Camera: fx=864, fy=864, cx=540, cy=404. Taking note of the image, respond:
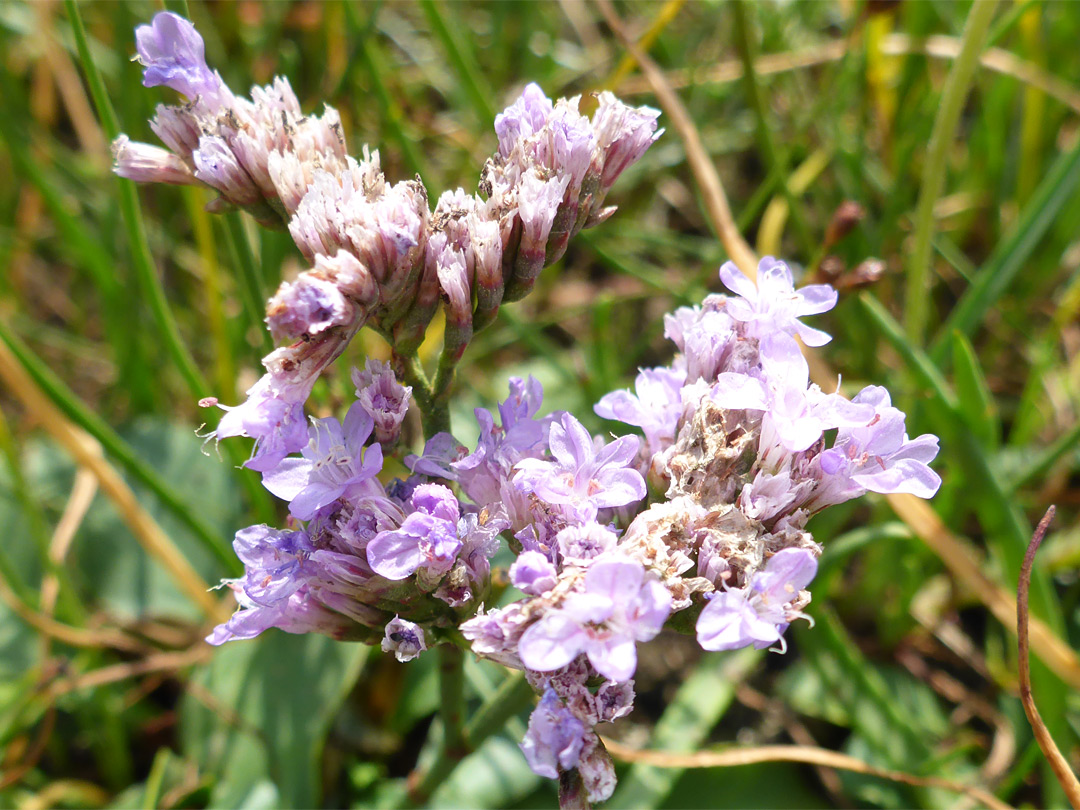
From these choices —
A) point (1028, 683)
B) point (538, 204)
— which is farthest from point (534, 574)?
point (1028, 683)

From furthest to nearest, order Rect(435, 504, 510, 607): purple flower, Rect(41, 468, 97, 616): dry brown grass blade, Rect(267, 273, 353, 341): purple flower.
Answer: Rect(41, 468, 97, 616): dry brown grass blade, Rect(435, 504, 510, 607): purple flower, Rect(267, 273, 353, 341): purple flower

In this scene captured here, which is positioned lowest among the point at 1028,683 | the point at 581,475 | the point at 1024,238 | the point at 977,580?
the point at 977,580

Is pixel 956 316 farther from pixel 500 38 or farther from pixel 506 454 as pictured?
pixel 500 38

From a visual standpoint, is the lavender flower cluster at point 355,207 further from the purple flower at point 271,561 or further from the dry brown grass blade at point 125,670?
the dry brown grass blade at point 125,670

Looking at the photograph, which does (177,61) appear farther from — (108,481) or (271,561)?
(108,481)

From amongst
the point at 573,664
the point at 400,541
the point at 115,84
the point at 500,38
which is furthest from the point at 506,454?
the point at 115,84

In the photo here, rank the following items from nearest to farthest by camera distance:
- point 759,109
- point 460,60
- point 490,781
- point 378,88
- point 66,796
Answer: point 490,781 → point 66,796 → point 378,88 → point 460,60 → point 759,109

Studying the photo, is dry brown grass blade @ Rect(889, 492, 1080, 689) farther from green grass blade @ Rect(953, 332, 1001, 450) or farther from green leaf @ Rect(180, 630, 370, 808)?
green leaf @ Rect(180, 630, 370, 808)

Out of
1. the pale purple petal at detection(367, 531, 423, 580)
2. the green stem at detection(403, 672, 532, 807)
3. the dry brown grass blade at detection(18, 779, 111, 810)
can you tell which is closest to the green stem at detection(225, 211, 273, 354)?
the pale purple petal at detection(367, 531, 423, 580)
